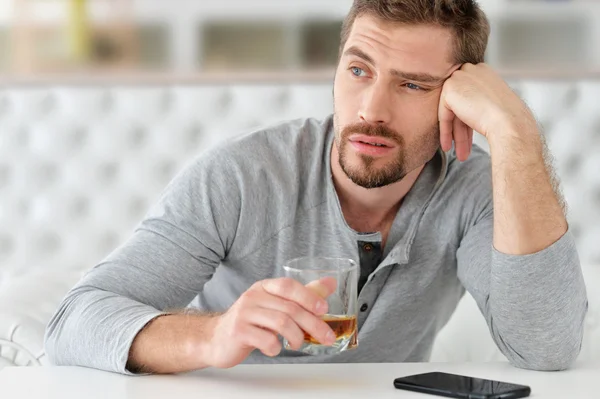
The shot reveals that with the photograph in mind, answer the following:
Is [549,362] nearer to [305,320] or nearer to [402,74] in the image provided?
Answer: [305,320]

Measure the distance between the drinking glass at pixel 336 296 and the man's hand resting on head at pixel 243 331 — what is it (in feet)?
0.03

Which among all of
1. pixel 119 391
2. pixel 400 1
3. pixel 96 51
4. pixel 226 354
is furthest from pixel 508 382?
pixel 96 51

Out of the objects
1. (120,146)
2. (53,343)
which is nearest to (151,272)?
(53,343)

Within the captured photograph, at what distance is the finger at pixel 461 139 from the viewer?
4.91 feet

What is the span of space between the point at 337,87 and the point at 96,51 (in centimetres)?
180

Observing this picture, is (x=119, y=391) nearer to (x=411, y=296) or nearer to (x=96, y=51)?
(x=411, y=296)

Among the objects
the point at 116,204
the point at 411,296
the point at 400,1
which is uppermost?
the point at 400,1

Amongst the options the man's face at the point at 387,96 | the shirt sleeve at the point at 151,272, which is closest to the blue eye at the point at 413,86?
the man's face at the point at 387,96

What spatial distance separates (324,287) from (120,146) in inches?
71.8

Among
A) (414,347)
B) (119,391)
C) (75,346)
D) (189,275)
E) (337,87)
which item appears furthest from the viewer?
(414,347)

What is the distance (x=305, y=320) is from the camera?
3.30ft

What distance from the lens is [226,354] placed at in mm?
1057

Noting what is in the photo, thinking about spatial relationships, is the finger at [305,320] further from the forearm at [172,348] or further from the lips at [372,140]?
the lips at [372,140]

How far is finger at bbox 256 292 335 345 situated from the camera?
1005mm
